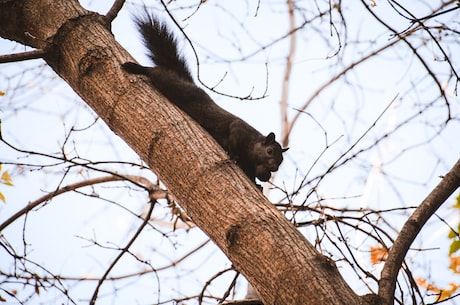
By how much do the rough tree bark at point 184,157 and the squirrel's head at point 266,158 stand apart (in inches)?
60.3

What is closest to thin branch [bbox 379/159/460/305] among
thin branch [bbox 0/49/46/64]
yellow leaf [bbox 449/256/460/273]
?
yellow leaf [bbox 449/256/460/273]

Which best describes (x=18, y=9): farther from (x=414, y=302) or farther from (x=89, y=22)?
(x=414, y=302)

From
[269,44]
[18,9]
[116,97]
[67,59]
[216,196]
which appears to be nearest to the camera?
[216,196]

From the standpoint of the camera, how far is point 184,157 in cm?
243

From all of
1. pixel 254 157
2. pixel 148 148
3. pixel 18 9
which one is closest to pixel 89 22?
pixel 18 9

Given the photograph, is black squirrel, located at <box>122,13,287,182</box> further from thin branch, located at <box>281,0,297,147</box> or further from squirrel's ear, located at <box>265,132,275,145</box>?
thin branch, located at <box>281,0,297,147</box>

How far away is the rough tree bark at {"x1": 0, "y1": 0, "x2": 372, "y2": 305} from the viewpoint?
75.9 inches

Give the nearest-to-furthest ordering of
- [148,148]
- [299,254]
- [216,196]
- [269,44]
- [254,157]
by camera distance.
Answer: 1. [299,254]
2. [216,196]
3. [148,148]
4. [269,44]
5. [254,157]

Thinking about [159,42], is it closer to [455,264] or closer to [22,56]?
[22,56]

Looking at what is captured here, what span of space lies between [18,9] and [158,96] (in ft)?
3.83

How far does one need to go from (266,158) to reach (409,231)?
7.26 ft

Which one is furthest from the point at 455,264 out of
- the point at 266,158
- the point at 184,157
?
the point at 266,158

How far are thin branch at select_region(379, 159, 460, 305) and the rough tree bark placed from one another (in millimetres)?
147

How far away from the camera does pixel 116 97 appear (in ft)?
8.98
